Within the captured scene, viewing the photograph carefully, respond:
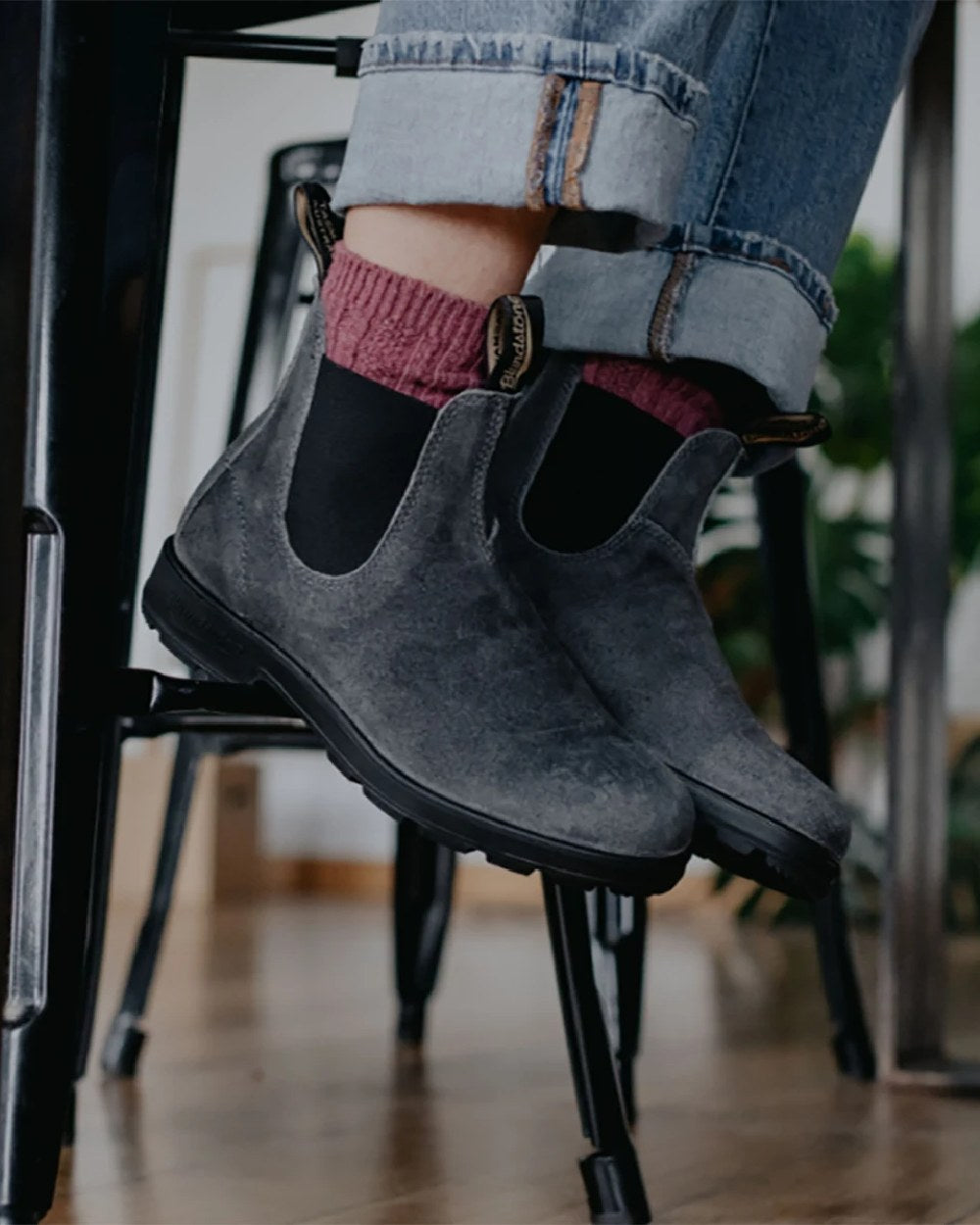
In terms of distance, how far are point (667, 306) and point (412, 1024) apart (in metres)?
0.80

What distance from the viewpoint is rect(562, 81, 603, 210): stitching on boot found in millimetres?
532

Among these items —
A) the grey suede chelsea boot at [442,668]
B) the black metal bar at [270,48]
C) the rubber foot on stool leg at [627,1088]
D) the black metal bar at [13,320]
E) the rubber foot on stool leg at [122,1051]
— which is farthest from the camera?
the rubber foot on stool leg at [122,1051]

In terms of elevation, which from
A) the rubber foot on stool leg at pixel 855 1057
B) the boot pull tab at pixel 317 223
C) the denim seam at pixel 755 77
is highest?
the denim seam at pixel 755 77

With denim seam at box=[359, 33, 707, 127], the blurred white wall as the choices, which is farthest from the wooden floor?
the blurred white wall

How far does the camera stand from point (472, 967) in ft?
6.84

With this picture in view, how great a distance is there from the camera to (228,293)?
3805 mm

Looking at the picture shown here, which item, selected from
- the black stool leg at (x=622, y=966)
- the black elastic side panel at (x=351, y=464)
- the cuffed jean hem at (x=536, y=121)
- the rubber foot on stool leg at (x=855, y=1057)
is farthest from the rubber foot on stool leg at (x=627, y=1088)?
the cuffed jean hem at (x=536, y=121)

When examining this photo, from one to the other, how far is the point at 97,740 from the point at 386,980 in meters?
1.29

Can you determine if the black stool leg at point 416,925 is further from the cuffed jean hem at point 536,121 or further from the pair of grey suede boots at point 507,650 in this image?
the cuffed jean hem at point 536,121

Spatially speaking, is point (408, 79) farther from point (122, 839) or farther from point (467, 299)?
point (122, 839)

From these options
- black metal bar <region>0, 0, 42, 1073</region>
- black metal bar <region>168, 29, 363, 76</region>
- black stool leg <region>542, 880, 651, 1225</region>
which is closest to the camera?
black metal bar <region>0, 0, 42, 1073</region>

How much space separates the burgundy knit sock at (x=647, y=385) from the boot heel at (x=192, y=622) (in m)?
0.18

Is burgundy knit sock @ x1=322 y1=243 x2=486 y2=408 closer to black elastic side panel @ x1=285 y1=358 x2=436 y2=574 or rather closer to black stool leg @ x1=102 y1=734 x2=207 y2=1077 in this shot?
black elastic side panel @ x1=285 y1=358 x2=436 y2=574

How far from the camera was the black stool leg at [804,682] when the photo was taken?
45.7 inches
